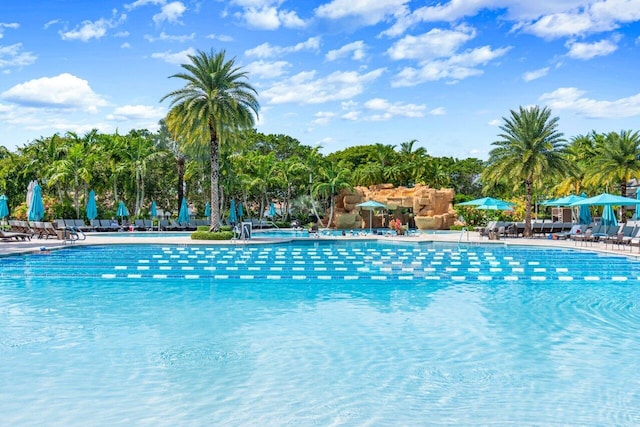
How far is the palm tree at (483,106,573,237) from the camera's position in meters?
29.6

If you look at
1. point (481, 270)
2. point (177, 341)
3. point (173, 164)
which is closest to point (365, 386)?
point (177, 341)

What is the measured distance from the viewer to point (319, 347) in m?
8.02

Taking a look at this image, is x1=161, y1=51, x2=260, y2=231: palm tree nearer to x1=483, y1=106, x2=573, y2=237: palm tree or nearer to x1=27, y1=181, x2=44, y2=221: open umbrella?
x1=27, y1=181, x2=44, y2=221: open umbrella

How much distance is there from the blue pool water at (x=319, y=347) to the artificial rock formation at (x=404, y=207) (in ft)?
90.3

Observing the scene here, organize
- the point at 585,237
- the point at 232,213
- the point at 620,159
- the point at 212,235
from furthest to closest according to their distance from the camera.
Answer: the point at 232,213
the point at 620,159
the point at 212,235
the point at 585,237

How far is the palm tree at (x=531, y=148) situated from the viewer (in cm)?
2964

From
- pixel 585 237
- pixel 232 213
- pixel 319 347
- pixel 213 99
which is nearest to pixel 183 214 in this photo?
pixel 232 213

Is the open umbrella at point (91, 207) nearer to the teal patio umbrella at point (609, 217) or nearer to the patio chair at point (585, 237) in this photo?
the patio chair at point (585, 237)

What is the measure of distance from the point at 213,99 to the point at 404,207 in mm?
22225

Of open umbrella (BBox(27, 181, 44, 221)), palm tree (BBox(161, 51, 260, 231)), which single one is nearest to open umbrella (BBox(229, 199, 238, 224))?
palm tree (BBox(161, 51, 260, 231))

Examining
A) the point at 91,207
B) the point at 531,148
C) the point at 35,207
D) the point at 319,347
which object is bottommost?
the point at 319,347

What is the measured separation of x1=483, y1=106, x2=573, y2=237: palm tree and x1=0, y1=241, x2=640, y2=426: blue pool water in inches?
571

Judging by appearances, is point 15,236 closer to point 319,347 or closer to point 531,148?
point 319,347

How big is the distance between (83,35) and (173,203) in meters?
23.6
